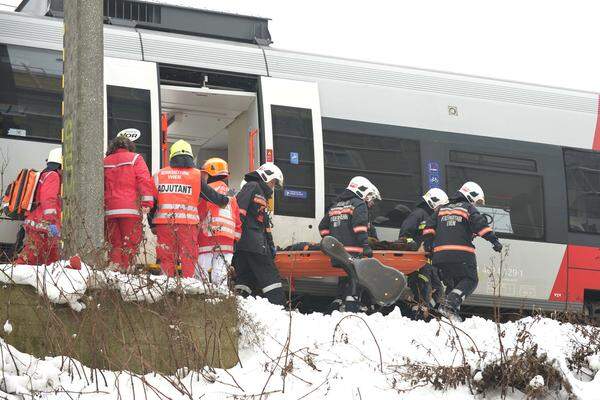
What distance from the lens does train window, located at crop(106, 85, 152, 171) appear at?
11094 millimetres

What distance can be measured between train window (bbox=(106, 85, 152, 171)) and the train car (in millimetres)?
15

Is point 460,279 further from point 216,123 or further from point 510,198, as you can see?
point 216,123

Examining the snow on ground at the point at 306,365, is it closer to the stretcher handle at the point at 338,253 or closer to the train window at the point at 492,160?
the stretcher handle at the point at 338,253

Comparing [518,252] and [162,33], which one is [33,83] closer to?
[162,33]

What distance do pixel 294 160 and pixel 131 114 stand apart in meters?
1.93

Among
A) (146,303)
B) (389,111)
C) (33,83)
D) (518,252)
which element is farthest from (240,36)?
(146,303)

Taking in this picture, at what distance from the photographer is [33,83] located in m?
10.7

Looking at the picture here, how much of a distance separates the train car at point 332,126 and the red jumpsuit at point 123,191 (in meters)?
1.74

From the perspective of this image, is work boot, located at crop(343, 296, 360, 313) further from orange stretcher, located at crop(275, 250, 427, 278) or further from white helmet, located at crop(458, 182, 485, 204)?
white helmet, located at crop(458, 182, 485, 204)

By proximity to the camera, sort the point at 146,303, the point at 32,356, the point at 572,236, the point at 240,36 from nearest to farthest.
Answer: the point at 32,356
the point at 146,303
the point at 240,36
the point at 572,236

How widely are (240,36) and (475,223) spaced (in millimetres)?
3552

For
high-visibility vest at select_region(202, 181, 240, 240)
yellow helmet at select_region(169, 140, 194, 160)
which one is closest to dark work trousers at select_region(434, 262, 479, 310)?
high-visibility vest at select_region(202, 181, 240, 240)

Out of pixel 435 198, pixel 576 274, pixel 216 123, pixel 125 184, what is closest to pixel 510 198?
pixel 576 274

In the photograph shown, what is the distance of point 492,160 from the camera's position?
1337cm
